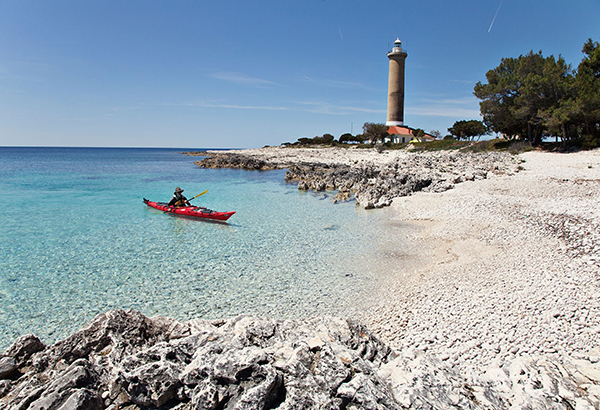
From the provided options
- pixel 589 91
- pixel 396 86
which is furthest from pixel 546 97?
pixel 396 86

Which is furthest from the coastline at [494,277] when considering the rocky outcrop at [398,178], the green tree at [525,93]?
the green tree at [525,93]

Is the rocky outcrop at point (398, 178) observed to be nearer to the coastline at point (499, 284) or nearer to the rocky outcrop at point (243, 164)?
the coastline at point (499, 284)

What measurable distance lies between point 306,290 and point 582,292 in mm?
5528

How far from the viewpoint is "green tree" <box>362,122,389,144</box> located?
6338cm

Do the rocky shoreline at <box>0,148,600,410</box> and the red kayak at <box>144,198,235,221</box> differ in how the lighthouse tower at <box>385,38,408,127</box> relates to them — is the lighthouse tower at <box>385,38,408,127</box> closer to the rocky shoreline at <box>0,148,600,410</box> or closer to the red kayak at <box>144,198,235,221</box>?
the red kayak at <box>144,198,235,221</box>

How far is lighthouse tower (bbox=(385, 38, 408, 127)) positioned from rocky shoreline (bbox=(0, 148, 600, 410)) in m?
60.3

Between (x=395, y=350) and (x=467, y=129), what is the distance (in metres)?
60.7

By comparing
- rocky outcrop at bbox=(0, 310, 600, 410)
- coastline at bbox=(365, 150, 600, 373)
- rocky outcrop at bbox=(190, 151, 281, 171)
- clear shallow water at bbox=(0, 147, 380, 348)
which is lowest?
clear shallow water at bbox=(0, 147, 380, 348)

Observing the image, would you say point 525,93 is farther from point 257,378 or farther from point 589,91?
point 257,378

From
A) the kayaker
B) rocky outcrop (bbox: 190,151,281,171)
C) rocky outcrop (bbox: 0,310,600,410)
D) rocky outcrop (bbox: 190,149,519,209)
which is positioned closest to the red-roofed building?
rocky outcrop (bbox: 190,151,281,171)

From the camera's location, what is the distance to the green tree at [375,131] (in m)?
63.4

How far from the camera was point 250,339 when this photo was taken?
4.07 m

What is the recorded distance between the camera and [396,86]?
6562 centimetres

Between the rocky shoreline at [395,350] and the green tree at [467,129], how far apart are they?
5153 cm
